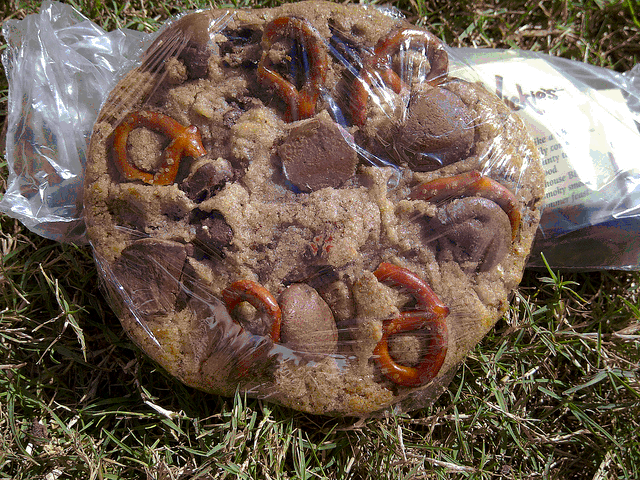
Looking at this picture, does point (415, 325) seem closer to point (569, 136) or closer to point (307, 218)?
point (307, 218)

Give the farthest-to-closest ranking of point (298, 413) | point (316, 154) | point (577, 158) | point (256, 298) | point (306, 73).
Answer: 1. point (298, 413)
2. point (577, 158)
3. point (306, 73)
4. point (316, 154)
5. point (256, 298)

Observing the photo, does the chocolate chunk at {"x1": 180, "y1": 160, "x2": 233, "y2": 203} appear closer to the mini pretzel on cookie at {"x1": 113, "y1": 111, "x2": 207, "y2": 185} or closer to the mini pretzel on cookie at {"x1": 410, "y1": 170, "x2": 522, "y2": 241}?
the mini pretzel on cookie at {"x1": 113, "y1": 111, "x2": 207, "y2": 185}

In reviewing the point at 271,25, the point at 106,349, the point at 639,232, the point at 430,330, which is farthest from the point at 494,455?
the point at 271,25

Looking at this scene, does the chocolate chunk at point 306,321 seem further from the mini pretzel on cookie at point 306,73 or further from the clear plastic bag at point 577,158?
the clear plastic bag at point 577,158

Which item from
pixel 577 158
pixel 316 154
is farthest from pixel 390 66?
pixel 577 158

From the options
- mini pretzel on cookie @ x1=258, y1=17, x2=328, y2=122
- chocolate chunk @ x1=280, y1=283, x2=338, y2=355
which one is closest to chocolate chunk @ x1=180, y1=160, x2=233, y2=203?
mini pretzel on cookie @ x1=258, y1=17, x2=328, y2=122

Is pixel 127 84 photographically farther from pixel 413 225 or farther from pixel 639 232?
pixel 639 232
